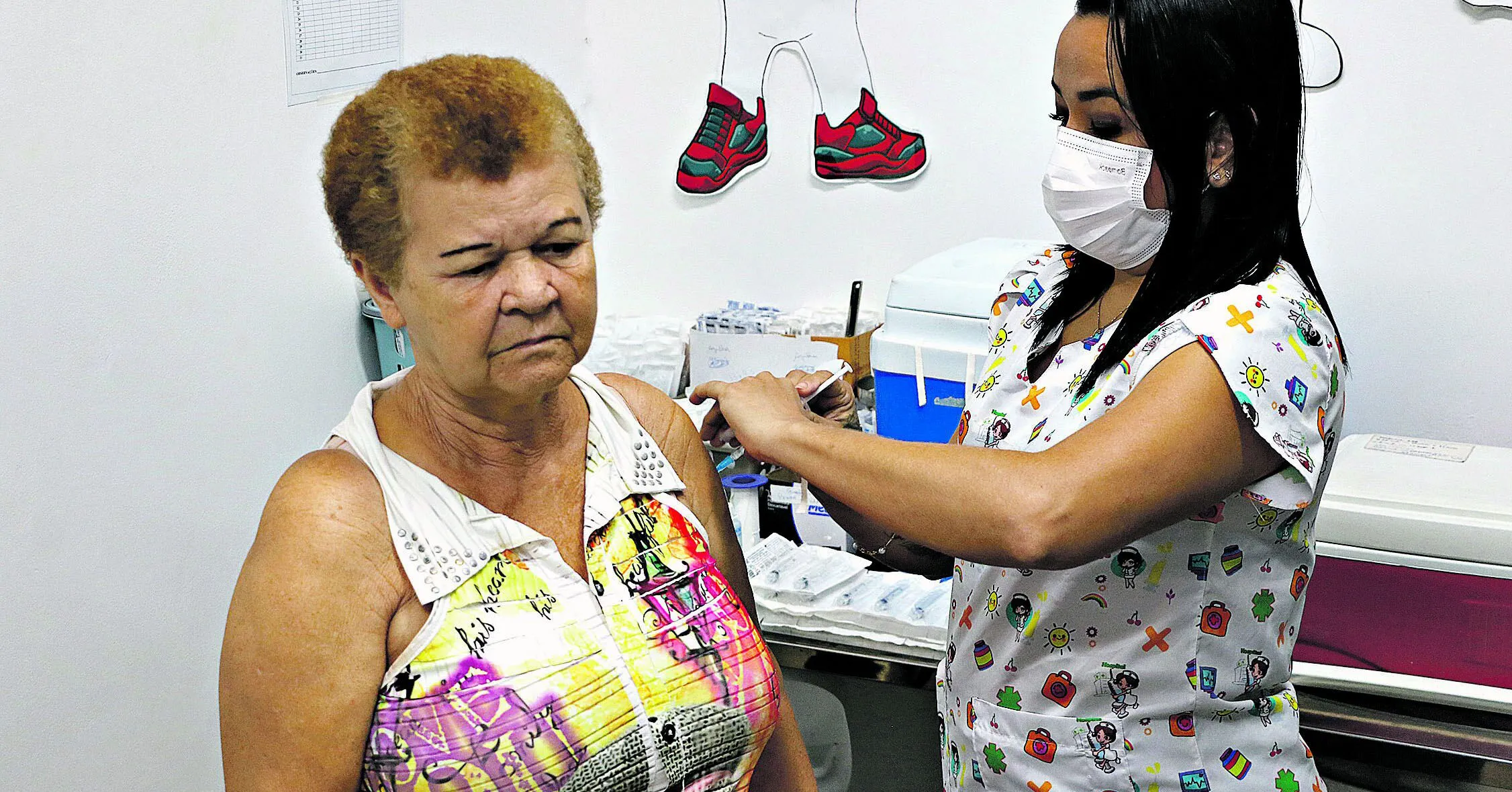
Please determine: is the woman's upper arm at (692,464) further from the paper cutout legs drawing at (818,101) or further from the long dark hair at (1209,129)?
the paper cutout legs drawing at (818,101)

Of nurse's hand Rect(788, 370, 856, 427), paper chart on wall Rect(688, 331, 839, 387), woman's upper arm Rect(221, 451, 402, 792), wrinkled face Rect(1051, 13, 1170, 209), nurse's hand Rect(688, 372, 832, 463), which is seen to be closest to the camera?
woman's upper arm Rect(221, 451, 402, 792)

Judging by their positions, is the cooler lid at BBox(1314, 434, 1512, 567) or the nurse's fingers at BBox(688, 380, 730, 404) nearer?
the nurse's fingers at BBox(688, 380, 730, 404)

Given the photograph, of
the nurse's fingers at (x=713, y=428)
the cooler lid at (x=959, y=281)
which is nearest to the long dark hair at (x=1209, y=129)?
the nurse's fingers at (x=713, y=428)

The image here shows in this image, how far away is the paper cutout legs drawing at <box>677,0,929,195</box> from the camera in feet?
10.0

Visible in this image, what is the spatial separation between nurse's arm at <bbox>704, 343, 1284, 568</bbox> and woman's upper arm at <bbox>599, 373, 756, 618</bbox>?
335 mm

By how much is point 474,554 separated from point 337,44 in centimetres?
165

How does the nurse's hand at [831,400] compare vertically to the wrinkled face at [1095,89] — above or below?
below

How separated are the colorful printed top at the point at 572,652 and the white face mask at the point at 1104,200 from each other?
1.93 ft

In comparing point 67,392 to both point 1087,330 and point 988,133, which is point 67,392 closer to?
point 1087,330

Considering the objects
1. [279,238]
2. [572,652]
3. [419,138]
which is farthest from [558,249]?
[279,238]

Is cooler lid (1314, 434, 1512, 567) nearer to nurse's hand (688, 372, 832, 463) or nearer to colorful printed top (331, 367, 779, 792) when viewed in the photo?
nurse's hand (688, 372, 832, 463)

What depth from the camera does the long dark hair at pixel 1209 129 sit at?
3.99ft

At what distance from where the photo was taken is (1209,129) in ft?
4.12

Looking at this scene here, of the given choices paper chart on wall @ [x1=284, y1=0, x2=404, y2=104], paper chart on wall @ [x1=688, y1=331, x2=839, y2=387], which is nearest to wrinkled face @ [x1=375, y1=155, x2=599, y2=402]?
paper chart on wall @ [x1=284, y1=0, x2=404, y2=104]
